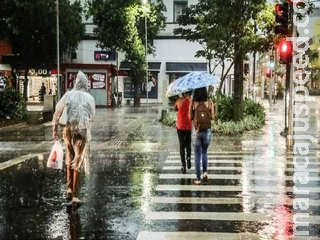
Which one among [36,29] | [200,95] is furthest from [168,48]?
[200,95]

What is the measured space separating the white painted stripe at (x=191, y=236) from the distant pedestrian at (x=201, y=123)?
372 centimetres

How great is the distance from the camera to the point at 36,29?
40.5m

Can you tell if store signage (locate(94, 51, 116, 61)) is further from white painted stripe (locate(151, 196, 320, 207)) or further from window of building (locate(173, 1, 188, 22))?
white painted stripe (locate(151, 196, 320, 207))

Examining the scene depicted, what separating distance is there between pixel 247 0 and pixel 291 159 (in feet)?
35.6

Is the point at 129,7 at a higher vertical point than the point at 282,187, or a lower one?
higher

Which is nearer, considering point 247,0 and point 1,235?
point 1,235

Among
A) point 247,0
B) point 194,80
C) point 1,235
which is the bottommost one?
point 1,235

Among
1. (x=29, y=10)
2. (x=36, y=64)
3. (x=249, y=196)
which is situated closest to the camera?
(x=249, y=196)

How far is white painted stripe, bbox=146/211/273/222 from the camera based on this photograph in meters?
8.12

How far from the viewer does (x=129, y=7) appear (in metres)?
45.8

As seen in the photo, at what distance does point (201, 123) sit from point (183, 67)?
1865 inches

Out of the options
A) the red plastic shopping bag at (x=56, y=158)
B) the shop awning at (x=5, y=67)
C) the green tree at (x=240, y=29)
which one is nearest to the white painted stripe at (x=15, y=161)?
the red plastic shopping bag at (x=56, y=158)

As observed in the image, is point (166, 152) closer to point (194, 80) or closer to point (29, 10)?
point (194, 80)

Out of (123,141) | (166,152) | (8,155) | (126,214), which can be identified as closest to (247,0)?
(123,141)
